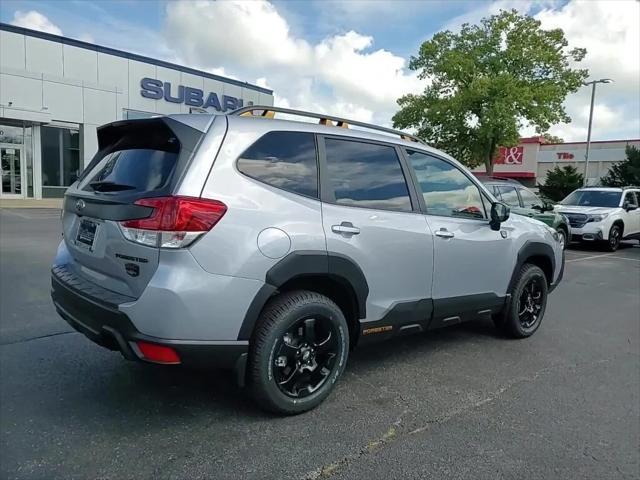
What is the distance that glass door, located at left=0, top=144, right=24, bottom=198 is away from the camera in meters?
24.5

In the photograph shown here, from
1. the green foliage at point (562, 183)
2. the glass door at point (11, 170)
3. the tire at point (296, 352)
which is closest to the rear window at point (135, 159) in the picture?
the tire at point (296, 352)

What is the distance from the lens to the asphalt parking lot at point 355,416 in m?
2.74

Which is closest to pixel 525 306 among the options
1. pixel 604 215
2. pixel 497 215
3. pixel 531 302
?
pixel 531 302

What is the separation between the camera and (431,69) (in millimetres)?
32062

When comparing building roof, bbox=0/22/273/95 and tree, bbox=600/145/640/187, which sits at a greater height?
building roof, bbox=0/22/273/95

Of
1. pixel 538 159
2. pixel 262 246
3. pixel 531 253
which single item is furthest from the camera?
pixel 538 159

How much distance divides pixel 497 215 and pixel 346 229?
5.91 ft

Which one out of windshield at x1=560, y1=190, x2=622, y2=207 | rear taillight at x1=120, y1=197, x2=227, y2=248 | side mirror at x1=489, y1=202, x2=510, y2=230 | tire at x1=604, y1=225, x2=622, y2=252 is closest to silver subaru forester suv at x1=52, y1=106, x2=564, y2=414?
rear taillight at x1=120, y1=197, x2=227, y2=248

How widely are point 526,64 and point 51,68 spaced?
84.8ft

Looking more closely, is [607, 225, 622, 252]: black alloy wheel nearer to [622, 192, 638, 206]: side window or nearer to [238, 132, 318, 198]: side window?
[622, 192, 638, 206]: side window

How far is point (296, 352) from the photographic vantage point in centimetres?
322

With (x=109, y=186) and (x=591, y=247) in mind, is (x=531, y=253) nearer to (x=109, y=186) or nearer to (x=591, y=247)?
(x=109, y=186)

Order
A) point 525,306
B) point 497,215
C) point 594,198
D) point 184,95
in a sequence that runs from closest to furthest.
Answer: point 497,215 < point 525,306 < point 594,198 < point 184,95

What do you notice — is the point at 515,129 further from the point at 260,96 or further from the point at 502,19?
the point at 260,96
